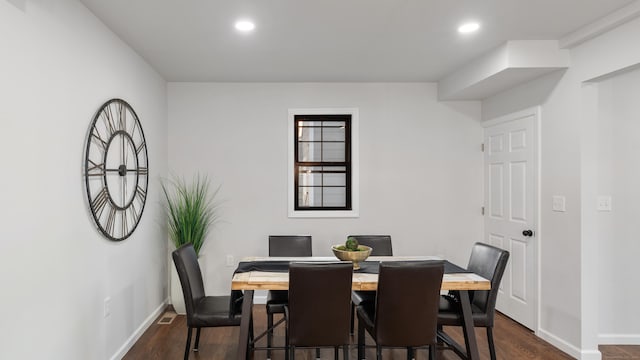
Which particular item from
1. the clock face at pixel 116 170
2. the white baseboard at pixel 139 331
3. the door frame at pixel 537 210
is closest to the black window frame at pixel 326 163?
the clock face at pixel 116 170

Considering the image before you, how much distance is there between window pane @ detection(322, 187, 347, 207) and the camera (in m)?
4.59

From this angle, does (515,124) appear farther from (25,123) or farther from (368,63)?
(25,123)

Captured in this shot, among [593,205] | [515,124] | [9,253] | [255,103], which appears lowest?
[9,253]

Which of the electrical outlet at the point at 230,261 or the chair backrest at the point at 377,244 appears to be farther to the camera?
the electrical outlet at the point at 230,261

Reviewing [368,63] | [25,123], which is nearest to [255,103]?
[368,63]

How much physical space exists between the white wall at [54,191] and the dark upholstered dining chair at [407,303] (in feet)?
6.13

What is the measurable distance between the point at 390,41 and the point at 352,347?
2.55 m

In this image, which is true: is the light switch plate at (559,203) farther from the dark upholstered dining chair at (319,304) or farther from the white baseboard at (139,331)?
the white baseboard at (139,331)

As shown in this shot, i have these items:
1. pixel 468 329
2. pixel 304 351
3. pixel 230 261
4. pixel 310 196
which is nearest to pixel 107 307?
pixel 304 351

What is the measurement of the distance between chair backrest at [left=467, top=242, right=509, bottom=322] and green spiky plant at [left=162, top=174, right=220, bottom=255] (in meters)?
2.72

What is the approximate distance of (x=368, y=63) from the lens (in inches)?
148

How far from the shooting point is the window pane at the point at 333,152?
15.1ft

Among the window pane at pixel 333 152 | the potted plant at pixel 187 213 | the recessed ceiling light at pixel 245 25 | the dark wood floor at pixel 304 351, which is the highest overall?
the recessed ceiling light at pixel 245 25

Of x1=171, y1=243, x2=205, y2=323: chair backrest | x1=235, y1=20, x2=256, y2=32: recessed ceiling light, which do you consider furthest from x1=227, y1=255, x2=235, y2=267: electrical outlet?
x1=235, y1=20, x2=256, y2=32: recessed ceiling light
